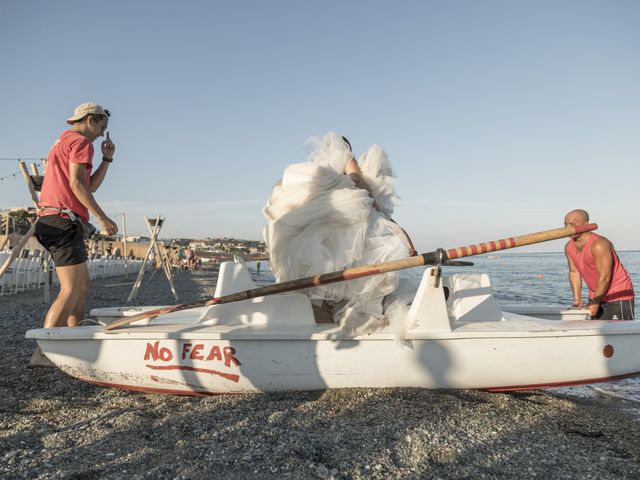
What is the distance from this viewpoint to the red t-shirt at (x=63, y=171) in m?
3.67

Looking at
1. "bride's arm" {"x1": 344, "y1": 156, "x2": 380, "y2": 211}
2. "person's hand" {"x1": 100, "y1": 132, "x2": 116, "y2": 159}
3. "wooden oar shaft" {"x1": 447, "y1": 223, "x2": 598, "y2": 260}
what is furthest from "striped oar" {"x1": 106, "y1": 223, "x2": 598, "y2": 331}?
"person's hand" {"x1": 100, "y1": 132, "x2": 116, "y2": 159}

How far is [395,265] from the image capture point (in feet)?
11.0

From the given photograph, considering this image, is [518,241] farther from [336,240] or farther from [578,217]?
[578,217]

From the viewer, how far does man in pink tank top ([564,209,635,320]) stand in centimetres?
479

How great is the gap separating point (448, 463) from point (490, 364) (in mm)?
1301

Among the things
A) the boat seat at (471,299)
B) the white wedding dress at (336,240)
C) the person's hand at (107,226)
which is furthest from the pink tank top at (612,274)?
the person's hand at (107,226)

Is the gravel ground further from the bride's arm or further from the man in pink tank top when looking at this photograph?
the bride's arm

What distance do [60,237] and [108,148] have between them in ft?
3.57

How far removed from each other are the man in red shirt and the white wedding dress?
1426 millimetres

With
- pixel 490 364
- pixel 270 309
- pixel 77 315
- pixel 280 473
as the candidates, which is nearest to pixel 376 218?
pixel 270 309

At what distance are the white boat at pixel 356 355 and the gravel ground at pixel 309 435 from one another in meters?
0.14

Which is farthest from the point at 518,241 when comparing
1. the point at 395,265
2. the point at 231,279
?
the point at 231,279

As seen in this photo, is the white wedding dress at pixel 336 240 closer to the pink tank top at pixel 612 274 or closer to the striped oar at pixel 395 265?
the striped oar at pixel 395 265

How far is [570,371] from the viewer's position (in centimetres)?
362
